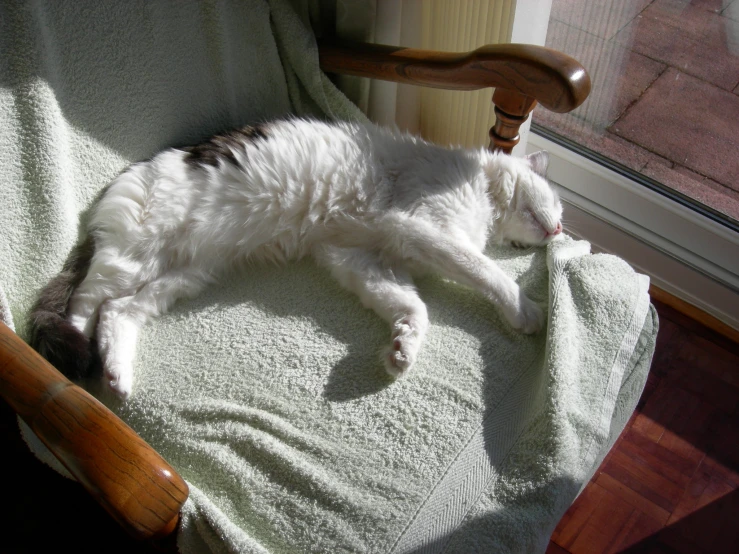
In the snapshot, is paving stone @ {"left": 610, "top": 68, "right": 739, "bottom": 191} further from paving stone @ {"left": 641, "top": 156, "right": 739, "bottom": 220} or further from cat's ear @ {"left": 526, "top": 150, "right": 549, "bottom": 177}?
cat's ear @ {"left": 526, "top": 150, "right": 549, "bottom": 177}

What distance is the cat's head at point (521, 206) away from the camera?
1.51 m

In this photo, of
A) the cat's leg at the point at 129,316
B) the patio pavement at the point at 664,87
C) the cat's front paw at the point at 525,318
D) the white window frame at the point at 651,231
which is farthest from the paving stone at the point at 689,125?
the cat's leg at the point at 129,316

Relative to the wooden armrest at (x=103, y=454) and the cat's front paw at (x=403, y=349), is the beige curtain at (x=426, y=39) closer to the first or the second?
the cat's front paw at (x=403, y=349)

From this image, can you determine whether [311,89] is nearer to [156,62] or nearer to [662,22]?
[156,62]

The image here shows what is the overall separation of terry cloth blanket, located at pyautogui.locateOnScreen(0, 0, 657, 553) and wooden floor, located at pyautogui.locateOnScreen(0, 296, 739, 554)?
47 cm

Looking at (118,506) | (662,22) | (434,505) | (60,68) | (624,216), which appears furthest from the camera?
(624,216)

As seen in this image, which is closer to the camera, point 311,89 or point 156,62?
point 156,62

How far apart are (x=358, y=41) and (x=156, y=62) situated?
0.53 metres

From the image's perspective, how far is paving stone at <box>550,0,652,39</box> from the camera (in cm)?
191

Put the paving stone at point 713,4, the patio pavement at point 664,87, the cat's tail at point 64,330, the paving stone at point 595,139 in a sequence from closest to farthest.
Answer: the cat's tail at point 64,330 < the paving stone at point 713,4 < the patio pavement at point 664,87 < the paving stone at point 595,139

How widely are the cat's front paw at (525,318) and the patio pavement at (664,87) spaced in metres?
1.09

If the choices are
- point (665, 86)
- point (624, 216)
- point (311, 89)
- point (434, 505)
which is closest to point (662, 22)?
point (665, 86)

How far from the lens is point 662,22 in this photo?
1879 millimetres

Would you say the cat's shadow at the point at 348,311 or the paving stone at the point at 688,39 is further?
the paving stone at the point at 688,39
